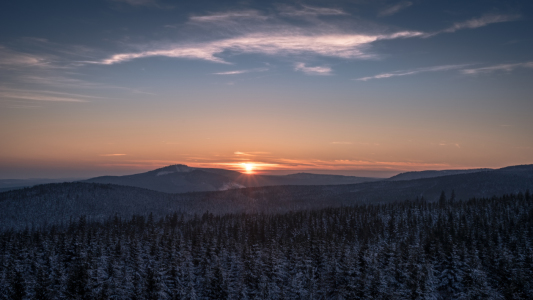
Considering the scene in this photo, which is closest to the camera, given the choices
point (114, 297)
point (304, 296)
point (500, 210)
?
point (114, 297)

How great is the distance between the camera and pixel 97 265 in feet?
240

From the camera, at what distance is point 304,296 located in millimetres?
66625

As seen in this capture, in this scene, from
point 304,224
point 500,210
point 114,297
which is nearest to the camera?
point 114,297

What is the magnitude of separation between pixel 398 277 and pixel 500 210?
9211 centimetres

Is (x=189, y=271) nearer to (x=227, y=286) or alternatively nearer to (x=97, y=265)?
(x=227, y=286)

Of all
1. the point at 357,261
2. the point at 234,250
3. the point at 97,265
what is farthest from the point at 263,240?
the point at 97,265

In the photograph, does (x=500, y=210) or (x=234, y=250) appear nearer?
(x=234, y=250)

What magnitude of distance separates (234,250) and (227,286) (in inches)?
1082

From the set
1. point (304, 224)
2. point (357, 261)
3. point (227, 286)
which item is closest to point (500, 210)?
point (304, 224)

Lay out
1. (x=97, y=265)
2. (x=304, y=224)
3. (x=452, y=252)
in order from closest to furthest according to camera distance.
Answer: (x=97, y=265)
(x=452, y=252)
(x=304, y=224)

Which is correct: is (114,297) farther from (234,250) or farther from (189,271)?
(234,250)

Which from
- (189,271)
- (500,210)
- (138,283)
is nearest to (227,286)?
(189,271)

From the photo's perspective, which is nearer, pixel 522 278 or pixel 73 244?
pixel 522 278

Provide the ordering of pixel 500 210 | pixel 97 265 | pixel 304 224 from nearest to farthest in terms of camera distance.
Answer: pixel 97 265 < pixel 500 210 < pixel 304 224
